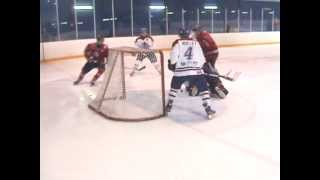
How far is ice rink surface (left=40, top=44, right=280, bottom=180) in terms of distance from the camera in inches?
93.8

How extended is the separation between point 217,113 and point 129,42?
7076 millimetres

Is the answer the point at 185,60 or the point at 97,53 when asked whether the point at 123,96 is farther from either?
the point at 185,60

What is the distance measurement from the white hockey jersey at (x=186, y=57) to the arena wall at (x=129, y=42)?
541cm

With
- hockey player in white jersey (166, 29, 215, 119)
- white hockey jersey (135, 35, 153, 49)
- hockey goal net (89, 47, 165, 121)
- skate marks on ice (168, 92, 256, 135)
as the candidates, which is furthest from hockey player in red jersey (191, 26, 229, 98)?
white hockey jersey (135, 35, 153, 49)

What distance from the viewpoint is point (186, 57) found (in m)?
3.71

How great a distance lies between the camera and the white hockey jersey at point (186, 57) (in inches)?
146

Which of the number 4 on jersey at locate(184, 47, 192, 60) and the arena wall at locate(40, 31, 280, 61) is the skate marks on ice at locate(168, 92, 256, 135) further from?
the arena wall at locate(40, 31, 280, 61)

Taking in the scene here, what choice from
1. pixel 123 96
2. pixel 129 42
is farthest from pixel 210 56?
pixel 129 42

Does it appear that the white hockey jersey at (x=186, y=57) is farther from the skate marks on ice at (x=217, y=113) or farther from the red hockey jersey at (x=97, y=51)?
the red hockey jersey at (x=97, y=51)

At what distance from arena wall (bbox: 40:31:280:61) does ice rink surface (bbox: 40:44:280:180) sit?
412 centimetres

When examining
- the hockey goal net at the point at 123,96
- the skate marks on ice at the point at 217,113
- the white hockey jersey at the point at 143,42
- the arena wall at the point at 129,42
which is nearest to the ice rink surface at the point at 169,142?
the skate marks on ice at the point at 217,113

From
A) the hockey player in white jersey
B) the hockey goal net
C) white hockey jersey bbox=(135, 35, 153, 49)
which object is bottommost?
the hockey goal net

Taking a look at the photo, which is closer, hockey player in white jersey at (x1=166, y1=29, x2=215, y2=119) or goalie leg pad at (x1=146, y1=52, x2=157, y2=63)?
hockey player in white jersey at (x1=166, y1=29, x2=215, y2=119)
